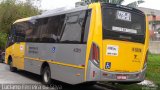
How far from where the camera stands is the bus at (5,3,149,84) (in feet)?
36.1

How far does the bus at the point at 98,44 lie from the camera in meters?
11.0

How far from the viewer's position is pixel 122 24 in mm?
11555

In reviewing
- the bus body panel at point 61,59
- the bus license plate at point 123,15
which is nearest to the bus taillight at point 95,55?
the bus body panel at point 61,59

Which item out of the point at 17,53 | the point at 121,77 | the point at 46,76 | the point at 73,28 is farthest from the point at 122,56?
the point at 17,53

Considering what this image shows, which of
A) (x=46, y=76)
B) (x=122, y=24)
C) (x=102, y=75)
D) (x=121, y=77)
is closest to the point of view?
(x=102, y=75)

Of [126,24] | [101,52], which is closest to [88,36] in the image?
[101,52]

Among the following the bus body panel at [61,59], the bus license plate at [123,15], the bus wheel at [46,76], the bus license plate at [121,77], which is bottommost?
the bus wheel at [46,76]

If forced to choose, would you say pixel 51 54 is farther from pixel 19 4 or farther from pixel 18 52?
pixel 19 4

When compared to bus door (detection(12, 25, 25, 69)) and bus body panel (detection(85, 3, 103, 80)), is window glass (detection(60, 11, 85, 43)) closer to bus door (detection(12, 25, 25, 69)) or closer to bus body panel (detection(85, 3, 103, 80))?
bus body panel (detection(85, 3, 103, 80))

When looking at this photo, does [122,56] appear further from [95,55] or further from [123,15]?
[123,15]

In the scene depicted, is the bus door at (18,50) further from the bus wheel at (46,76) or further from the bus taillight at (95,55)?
the bus taillight at (95,55)

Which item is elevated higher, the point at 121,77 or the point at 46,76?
the point at 121,77

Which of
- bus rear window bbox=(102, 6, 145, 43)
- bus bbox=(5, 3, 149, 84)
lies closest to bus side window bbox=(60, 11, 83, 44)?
Result: bus bbox=(5, 3, 149, 84)

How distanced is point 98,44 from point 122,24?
1.24 m
